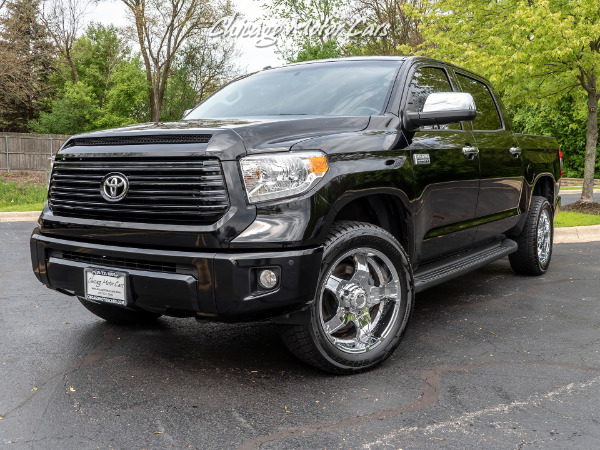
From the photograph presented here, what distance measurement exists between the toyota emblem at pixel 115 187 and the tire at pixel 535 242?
166 inches

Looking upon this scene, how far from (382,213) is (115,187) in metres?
1.64

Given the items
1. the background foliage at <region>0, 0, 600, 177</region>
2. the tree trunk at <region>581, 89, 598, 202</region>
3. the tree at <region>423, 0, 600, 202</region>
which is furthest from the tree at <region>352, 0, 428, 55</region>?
the tree trunk at <region>581, 89, 598, 202</region>

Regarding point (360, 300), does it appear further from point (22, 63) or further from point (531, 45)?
point (22, 63)

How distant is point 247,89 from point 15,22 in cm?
2756

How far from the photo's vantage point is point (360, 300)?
11.4 ft

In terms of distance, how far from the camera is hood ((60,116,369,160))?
120 inches

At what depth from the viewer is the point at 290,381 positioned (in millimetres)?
3352

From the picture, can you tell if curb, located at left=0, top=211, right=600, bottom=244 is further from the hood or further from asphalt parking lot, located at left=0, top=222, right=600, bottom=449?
the hood

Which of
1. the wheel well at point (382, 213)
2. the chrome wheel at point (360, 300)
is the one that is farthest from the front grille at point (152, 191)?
the wheel well at point (382, 213)

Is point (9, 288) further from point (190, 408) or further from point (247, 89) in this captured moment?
point (190, 408)

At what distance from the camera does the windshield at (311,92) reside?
4.14m

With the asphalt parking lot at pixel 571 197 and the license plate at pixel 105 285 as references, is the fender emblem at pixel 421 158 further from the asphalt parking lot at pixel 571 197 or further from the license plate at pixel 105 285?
the asphalt parking lot at pixel 571 197

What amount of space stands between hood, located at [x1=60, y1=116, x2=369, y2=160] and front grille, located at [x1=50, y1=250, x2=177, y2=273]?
0.57 metres

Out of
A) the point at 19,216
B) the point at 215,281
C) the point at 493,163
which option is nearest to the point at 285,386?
the point at 215,281
